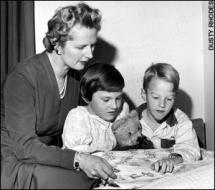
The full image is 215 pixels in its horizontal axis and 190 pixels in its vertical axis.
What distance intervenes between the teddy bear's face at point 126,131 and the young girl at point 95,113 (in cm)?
4

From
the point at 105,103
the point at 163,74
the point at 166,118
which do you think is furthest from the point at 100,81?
the point at 166,118

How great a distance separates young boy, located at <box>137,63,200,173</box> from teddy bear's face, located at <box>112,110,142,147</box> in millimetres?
122

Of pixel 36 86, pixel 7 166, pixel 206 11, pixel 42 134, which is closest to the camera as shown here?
pixel 7 166

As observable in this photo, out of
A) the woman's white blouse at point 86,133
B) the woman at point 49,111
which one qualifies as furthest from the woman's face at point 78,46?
the woman's white blouse at point 86,133

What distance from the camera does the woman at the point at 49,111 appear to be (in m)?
1.33

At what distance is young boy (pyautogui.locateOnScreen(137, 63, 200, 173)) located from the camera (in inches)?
67.2

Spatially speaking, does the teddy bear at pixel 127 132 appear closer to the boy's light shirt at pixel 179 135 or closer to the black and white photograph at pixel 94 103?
the black and white photograph at pixel 94 103

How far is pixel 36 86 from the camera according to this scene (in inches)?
60.8

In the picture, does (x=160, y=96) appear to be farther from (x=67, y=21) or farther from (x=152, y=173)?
(x=67, y=21)

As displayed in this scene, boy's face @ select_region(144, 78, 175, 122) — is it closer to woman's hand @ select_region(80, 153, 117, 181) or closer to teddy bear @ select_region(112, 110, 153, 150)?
teddy bear @ select_region(112, 110, 153, 150)

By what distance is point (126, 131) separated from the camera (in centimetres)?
169

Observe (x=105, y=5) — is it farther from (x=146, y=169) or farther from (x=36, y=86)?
(x=146, y=169)

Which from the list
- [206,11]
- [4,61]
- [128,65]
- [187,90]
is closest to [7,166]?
[4,61]

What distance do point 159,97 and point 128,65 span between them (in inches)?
21.8
